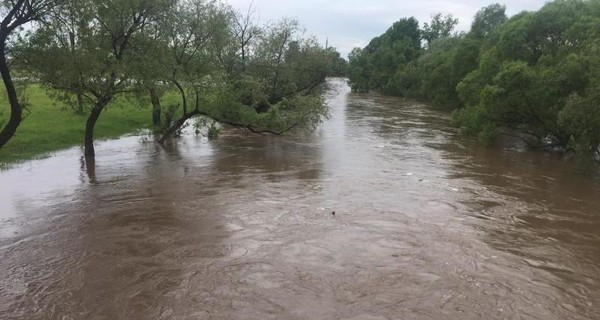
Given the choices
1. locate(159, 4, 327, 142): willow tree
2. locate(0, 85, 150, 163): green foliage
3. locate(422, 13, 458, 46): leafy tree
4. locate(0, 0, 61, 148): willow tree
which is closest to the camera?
locate(0, 0, 61, 148): willow tree

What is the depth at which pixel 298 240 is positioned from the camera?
11578 mm

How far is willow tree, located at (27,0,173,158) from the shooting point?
1408cm

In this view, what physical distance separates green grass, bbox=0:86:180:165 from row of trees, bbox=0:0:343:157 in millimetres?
2181

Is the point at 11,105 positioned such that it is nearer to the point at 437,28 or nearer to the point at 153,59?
the point at 153,59

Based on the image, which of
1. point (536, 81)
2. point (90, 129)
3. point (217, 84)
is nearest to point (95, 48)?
point (90, 129)

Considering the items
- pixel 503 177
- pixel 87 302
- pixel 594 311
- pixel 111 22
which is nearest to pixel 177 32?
pixel 111 22

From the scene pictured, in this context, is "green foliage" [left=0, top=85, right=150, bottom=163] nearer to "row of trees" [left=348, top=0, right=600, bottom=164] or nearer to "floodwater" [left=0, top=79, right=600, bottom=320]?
"floodwater" [left=0, top=79, right=600, bottom=320]

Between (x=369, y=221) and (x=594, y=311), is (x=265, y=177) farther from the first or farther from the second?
(x=594, y=311)

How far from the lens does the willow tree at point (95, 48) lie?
554 inches

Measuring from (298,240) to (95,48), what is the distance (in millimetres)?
11641

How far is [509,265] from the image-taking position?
1032cm

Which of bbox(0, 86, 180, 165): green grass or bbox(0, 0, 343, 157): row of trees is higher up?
bbox(0, 0, 343, 157): row of trees

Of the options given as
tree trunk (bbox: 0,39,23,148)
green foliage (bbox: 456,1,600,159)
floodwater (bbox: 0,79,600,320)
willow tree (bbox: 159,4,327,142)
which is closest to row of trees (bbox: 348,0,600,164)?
green foliage (bbox: 456,1,600,159)

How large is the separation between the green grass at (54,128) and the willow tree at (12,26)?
5.85 metres
